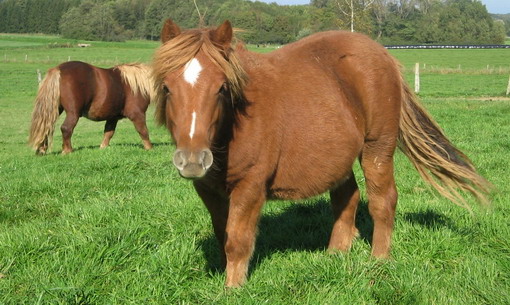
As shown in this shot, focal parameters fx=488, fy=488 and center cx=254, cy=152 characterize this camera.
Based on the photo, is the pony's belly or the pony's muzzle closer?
the pony's muzzle

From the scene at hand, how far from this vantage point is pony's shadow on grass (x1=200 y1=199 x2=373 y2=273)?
4398 millimetres

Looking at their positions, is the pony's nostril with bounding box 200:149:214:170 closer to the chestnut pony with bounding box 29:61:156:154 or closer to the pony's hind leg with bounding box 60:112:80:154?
the chestnut pony with bounding box 29:61:156:154

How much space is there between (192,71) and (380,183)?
2.26m

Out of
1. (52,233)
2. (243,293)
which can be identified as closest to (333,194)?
(243,293)

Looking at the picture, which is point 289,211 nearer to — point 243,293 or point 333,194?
point 333,194

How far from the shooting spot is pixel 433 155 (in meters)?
4.89

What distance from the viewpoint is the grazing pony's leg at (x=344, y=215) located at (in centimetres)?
460

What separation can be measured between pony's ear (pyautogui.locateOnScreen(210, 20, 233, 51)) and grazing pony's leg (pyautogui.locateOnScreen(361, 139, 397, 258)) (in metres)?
1.88

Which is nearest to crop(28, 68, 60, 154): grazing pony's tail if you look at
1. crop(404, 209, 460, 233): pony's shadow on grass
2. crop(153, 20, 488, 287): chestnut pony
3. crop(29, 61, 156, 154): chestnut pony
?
crop(29, 61, 156, 154): chestnut pony

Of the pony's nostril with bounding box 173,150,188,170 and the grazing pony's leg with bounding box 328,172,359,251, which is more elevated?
the pony's nostril with bounding box 173,150,188,170

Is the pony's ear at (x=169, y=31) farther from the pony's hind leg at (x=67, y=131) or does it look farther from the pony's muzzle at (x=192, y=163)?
the pony's hind leg at (x=67, y=131)

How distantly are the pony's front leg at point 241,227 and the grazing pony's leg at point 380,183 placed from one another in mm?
1378

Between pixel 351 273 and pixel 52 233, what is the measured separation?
2.59m

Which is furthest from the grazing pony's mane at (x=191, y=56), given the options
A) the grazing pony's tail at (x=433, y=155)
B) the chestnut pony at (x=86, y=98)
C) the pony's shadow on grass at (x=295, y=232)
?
the chestnut pony at (x=86, y=98)
